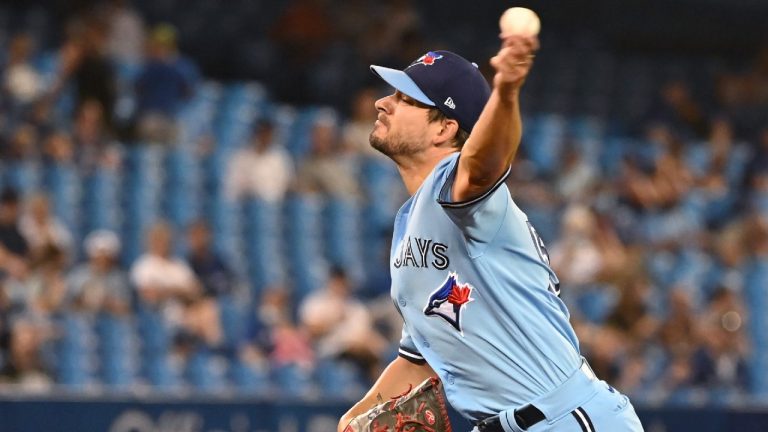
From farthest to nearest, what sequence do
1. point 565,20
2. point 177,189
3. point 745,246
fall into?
point 565,20 → point 745,246 → point 177,189

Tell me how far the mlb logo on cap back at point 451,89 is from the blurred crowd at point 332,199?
17.6 feet

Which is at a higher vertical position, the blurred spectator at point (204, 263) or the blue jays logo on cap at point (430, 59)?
the blurred spectator at point (204, 263)

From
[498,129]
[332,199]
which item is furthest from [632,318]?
[498,129]

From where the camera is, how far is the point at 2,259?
374 inches

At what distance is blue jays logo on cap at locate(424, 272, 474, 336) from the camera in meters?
4.07

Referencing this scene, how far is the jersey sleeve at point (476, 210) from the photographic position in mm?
3797

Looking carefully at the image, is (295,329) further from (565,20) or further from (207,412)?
(565,20)

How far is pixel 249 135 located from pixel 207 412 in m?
4.75

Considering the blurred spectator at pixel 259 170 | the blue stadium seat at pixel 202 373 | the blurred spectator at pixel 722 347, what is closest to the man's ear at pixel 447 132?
the blue stadium seat at pixel 202 373

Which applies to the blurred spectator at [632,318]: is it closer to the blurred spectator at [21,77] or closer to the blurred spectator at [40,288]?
the blurred spectator at [40,288]

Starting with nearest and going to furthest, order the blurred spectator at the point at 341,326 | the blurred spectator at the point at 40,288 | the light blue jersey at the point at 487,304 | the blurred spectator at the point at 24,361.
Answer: the light blue jersey at the point at 487,304 → the blurred spectator at the point at 24,361 → the blurred spectator at the point at 40,288 → the blurred spectator at the point at 341,326

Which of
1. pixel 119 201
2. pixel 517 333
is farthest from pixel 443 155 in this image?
pixel 119 201

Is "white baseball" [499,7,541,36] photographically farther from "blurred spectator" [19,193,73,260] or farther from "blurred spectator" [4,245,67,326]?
"blurred spectator" [19,193,73,260]

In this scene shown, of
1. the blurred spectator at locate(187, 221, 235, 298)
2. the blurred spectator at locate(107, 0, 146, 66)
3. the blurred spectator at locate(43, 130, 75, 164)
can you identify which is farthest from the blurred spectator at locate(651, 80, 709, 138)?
the blurred spectator at locate(43, 130, 75, 164)
